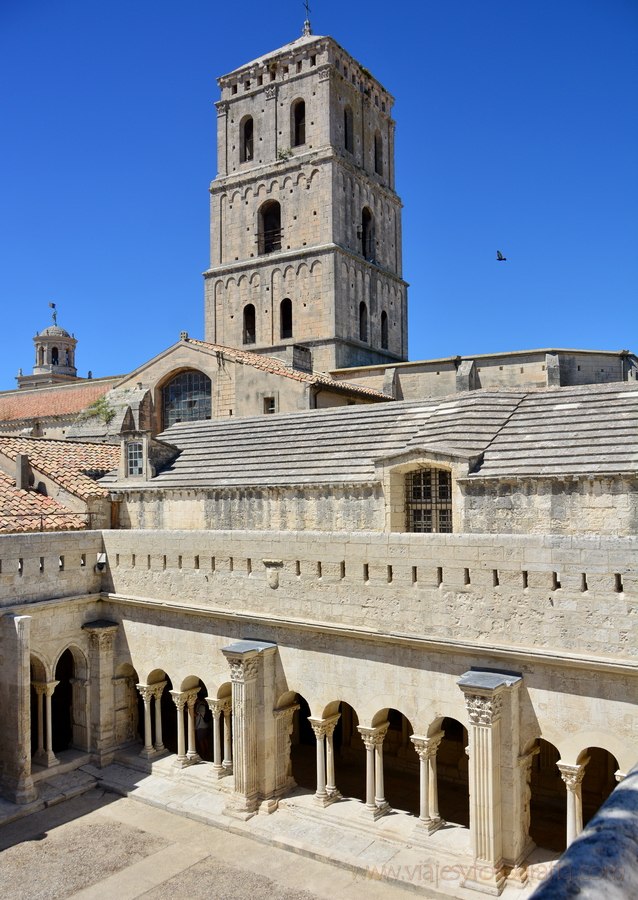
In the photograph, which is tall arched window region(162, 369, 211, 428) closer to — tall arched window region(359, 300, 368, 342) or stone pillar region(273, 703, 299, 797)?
tall arched window region(359, 300, 368, 342)

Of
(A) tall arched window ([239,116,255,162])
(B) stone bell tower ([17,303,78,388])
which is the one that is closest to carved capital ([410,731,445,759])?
(A) tall arched window ([239,116,255,162])

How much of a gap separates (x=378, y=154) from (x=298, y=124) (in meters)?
5.59

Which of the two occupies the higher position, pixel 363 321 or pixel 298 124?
pixel 298 124

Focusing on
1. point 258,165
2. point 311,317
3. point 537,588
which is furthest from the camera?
point 258,165

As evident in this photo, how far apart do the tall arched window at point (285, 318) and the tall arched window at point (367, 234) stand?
18.0ft

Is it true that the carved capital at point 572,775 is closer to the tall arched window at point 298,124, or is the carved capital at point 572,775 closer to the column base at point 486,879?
the column base at point 486,879

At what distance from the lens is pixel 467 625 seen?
488 inches

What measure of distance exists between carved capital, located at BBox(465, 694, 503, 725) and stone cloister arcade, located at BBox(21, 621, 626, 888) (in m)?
0.02

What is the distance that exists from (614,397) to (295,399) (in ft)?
38.0

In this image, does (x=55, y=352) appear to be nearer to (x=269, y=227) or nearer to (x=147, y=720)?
(x=269, y=227)

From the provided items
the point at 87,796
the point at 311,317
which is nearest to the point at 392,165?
the point at 311,317

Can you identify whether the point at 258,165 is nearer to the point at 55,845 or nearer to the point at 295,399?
the point at 295,399

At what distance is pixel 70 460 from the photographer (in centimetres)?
2189

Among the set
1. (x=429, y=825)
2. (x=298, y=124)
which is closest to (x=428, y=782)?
(x=429, y=825)
